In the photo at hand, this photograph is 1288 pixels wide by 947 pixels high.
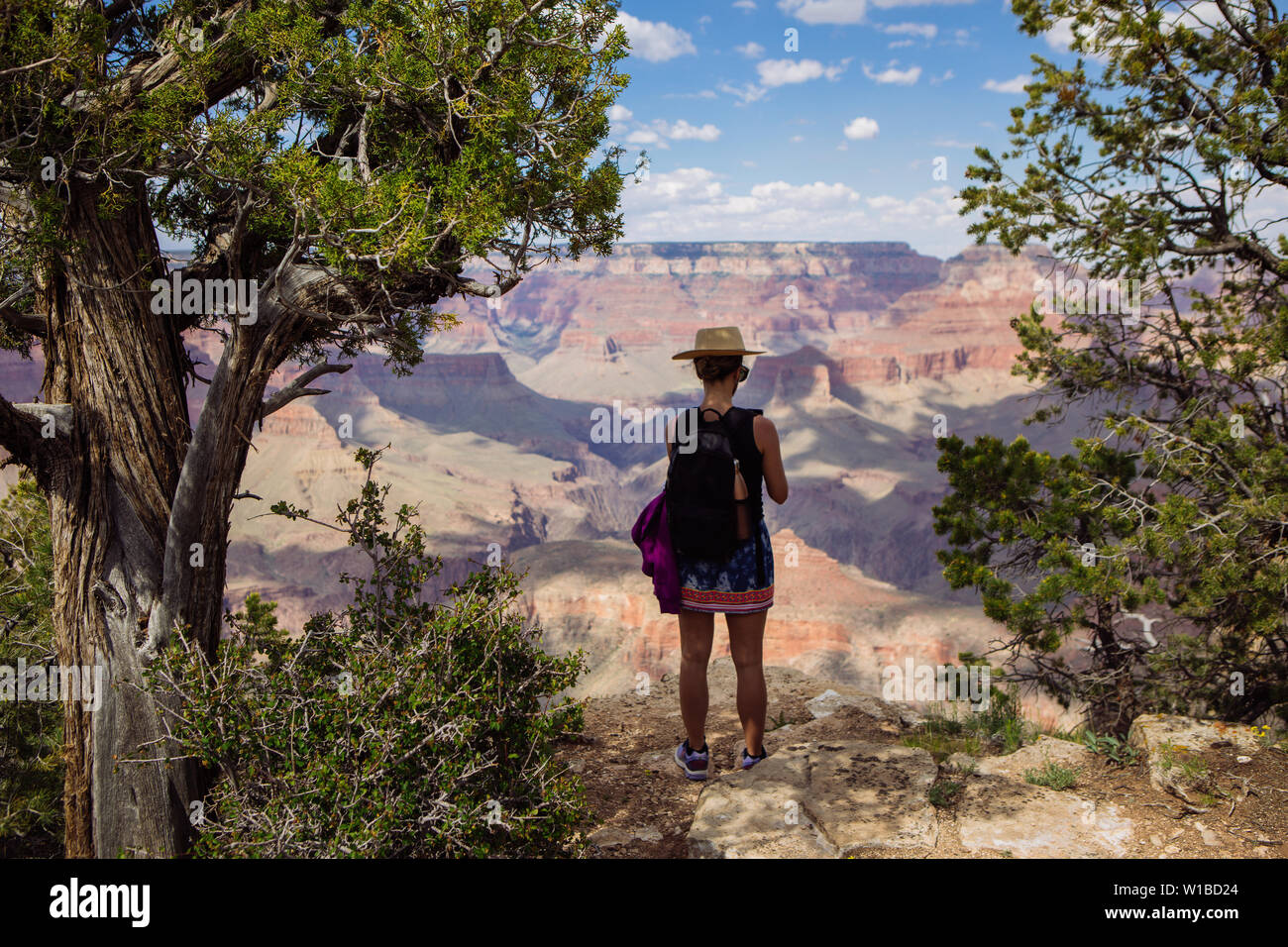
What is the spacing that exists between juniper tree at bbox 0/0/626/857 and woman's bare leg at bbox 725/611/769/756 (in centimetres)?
226

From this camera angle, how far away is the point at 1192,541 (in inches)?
228

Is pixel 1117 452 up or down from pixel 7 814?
up

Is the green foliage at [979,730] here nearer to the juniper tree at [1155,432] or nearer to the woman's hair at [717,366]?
the juniper tree at [1155,432]

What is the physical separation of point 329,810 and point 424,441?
433 ft

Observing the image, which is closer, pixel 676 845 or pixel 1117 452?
pixel 676 845

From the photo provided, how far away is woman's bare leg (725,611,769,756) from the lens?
13.9 ft

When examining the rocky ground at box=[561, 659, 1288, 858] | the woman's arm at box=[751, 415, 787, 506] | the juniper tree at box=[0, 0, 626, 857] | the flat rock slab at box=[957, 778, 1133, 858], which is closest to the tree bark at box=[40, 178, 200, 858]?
the juniper tree at box=[0, 0, 626, 857]

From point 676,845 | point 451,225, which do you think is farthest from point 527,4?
point 676,845

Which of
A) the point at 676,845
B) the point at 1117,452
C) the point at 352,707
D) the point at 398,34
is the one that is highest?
the point at 398,34

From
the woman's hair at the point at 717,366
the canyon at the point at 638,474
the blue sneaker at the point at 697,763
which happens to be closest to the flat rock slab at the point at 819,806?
the blue sneaker at the point at 697,763

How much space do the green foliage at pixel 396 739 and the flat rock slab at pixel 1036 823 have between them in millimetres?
2007

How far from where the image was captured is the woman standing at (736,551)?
4.08 metres

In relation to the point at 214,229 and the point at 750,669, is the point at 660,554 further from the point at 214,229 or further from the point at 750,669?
the point at 214,229
